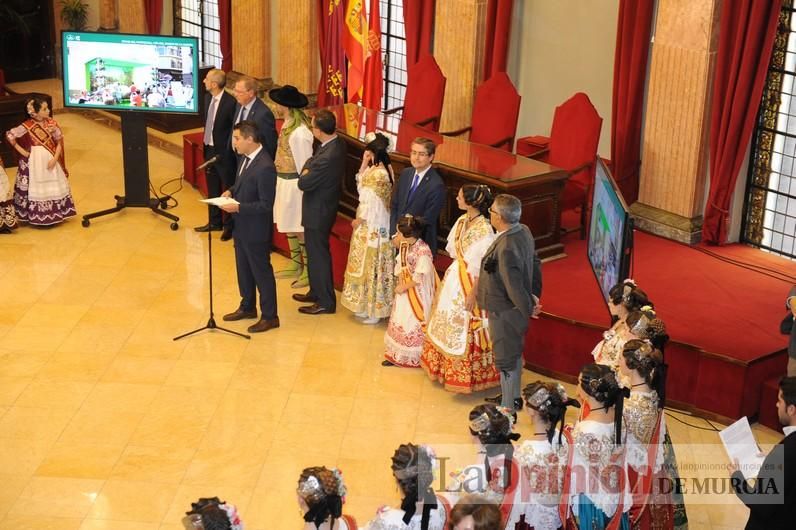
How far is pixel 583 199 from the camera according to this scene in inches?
390

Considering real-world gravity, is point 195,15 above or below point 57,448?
above

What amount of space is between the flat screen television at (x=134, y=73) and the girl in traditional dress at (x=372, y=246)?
2792 millimetres

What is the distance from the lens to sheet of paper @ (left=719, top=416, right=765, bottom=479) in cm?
505

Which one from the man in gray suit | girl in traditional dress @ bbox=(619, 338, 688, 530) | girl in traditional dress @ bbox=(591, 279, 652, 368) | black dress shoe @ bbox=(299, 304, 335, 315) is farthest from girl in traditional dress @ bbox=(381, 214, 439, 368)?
girl in traditional dress @ bbox=(619, 338, 688, 530)

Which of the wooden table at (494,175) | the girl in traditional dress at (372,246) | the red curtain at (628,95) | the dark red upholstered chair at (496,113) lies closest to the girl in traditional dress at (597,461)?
the girl in traditional dress at (372,246)

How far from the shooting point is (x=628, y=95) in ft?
33.2

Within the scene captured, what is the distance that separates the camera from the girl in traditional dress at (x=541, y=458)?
5.14m

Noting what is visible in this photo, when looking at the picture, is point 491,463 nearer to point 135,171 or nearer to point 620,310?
point 620,310

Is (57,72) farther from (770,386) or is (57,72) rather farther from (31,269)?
(770,386)

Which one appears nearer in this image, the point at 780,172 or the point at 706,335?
the point at 706,335

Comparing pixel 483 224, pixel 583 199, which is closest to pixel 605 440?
pixel 483 224

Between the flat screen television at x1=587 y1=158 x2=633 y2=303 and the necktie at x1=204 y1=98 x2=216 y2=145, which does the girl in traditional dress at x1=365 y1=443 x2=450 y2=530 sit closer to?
the flat screen television at x1=587 y1=158 x2=633 y2=303

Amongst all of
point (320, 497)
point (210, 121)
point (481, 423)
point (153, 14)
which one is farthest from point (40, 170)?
point (320, 497)

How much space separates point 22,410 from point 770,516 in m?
4.85
